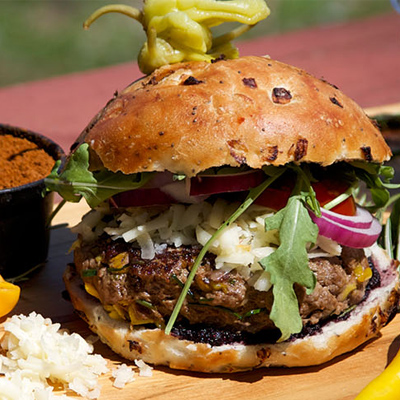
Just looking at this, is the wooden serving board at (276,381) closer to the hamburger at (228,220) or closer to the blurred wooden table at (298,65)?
the hamburger at (228,220)

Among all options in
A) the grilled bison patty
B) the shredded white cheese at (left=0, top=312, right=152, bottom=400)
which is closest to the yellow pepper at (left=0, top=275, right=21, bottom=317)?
the shredded white cheese at (left=0, top=312, right=152, bottom=400)

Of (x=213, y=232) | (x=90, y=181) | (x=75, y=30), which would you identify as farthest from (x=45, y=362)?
(x=75, y=30)

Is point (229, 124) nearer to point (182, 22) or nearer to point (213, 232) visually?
point (213, 232)

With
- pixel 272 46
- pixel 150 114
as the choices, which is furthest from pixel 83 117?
pixel 150 114

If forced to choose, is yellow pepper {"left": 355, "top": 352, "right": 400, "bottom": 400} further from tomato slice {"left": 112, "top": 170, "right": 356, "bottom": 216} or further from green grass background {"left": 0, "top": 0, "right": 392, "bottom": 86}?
green grass background {"left": 0, "top": 0, "right": 392, "bottom": 86}

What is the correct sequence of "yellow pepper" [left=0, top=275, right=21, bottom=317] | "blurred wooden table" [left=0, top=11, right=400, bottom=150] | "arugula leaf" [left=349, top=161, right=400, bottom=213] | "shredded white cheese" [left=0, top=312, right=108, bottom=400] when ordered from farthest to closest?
1. "blurred wooden table" [left=0, top=11, right=400, bottom=150]
2. "yellow pepper" [left=0, top=275, right=21, bottom=317]
3. "arugula leaf" [left=349, top=161, right=400, bottom=213]
4. "shredded white cheese" [left=0, top=312, right=108, bottom=400]

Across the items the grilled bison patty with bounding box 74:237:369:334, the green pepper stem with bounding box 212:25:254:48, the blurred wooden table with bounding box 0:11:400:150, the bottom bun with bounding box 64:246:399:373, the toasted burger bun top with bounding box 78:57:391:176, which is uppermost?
the green pepper stem with bounding box 212:25:254:48

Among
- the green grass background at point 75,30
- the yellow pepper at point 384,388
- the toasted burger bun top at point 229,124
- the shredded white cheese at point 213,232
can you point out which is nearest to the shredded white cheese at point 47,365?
the shredded white cheese at point 213,232

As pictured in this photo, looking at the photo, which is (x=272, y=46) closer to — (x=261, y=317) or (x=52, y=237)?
(x=52, y=237)
